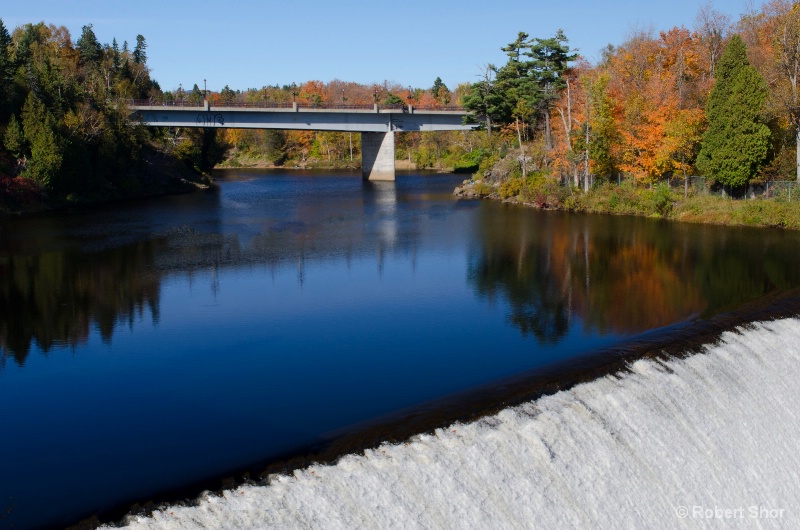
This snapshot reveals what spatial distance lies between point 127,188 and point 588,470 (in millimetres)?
49395

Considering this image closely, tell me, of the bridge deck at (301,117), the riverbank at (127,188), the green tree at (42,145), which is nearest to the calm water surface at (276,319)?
the riverbank at (127,188)

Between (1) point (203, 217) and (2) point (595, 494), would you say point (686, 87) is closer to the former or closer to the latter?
(1) point (203, 217)

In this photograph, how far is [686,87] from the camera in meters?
45.7

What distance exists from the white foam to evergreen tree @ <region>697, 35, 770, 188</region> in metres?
22.3

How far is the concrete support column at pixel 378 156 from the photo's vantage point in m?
72.4

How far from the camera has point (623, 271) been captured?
2758cm

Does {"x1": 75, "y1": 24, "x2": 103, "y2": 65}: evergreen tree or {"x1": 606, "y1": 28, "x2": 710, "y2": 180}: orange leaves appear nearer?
{"x1": 606, "y1": 28, "x2": 710, "y2": 180}: orange leaves

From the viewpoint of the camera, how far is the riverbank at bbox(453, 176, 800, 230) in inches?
1387

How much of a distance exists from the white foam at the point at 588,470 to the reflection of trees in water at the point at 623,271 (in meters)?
4.54

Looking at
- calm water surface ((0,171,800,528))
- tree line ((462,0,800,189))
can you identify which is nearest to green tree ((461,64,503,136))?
tree line ((462,0,800,189))

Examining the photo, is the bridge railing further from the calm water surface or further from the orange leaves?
the calm water surface

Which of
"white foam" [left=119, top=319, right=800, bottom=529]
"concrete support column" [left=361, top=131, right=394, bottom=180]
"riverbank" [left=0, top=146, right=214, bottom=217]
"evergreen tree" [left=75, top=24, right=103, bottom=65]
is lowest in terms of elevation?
"white foam" [left=119, top=319, right=800, bottom=529]

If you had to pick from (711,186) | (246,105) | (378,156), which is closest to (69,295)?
(711,186)

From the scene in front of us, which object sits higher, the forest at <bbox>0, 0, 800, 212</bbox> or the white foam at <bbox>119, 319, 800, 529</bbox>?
the forest at <bbox>0, 0, 800, 212</bbox>
